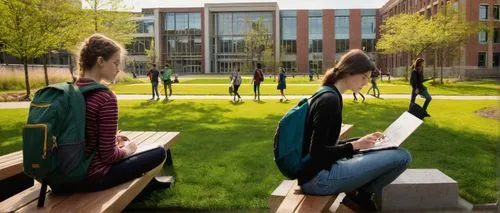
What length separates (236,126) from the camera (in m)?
11.2

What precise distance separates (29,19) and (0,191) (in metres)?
18.7

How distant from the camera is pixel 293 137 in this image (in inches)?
130

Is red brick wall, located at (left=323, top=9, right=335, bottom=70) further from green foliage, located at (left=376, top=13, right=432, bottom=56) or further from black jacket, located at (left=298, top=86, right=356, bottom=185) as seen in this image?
black jacket, located at (left=298, top=86, right=356, bottom=185)

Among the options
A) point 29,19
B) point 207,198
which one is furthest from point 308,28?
point 207,198

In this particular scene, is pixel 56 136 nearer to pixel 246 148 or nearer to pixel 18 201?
pixel 18 201

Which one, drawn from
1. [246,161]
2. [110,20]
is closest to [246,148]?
[246,161]

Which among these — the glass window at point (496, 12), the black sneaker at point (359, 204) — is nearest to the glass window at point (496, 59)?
the glass window at point (496, 12)

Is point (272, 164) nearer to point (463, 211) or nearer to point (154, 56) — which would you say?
point (463, 211)

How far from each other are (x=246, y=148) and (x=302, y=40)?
76186mm

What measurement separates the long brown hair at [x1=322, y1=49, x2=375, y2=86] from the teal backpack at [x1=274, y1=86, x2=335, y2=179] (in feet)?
0.42

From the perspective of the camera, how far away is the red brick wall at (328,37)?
8131cm

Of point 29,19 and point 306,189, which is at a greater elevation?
point 29,19

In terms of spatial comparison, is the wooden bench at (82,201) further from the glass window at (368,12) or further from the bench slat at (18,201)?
the glass window at (368,12)

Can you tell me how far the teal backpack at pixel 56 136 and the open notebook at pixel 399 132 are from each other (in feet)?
7.08
